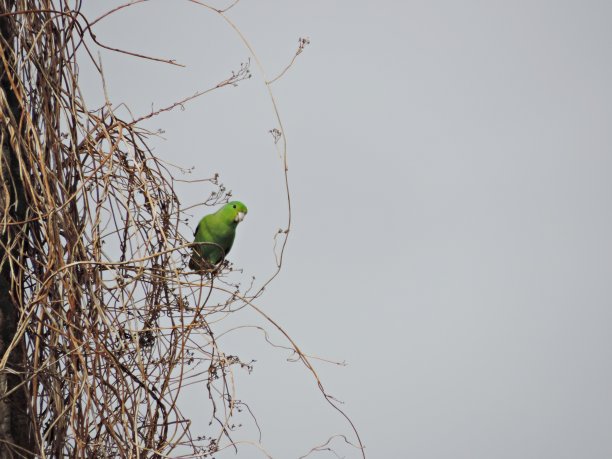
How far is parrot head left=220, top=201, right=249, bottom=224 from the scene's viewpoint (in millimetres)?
3221

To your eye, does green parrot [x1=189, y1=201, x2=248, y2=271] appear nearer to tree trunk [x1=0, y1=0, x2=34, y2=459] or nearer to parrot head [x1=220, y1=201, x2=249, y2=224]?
parrot head [x1=220, y1=201, x2=249, y2=224]

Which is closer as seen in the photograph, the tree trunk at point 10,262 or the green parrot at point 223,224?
the tree trunk at point 10,262

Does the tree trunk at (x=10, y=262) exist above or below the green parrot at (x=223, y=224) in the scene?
below

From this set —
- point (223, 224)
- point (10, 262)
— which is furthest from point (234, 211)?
Answer: point (10, 262)

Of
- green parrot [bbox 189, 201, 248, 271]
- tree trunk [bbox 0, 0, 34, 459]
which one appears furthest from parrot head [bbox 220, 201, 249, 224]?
tree trunk [bbox 0, 0, 34, 459]

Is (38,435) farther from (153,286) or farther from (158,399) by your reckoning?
(153,286)

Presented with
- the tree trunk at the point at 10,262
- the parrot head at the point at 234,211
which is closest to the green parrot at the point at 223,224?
the parrot head at the point at 234,211

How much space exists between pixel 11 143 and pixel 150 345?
605 millimetres

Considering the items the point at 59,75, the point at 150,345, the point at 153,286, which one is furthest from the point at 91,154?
the point at 150,345

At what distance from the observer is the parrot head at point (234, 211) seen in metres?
3.22

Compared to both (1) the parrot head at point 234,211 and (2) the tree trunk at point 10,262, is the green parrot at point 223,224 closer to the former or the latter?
(1) the parrot head at point 234,211

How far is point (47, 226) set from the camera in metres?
1.73

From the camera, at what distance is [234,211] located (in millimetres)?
3236

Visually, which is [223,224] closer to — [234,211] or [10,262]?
[234,211]
